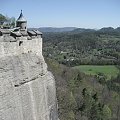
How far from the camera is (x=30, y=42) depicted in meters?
27.6

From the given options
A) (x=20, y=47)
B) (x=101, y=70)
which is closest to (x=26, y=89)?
(x=20, y=47)

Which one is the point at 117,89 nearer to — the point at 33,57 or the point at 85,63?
the point at 85,63

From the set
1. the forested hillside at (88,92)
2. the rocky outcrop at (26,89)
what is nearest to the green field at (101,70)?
the forested hillside at (88,92)

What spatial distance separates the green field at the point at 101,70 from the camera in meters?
→ 104

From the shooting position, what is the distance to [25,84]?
80.6 feet

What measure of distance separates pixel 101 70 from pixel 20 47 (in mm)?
85082

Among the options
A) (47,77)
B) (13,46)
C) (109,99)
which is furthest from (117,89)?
(13,46)

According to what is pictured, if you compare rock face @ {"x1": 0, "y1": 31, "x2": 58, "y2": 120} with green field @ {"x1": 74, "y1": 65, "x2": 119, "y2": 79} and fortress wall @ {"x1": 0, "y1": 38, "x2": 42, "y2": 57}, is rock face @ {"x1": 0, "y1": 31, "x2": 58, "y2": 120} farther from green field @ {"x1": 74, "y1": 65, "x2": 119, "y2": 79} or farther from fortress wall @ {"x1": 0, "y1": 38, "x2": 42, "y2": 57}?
green field @ {"x1": 74, "y1": 65, "x2": 119, "y2": 79}

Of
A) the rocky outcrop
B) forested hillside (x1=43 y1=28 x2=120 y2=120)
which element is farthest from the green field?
the rocky outcrop

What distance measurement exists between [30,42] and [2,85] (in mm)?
7215

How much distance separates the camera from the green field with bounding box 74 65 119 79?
103881 millimetres

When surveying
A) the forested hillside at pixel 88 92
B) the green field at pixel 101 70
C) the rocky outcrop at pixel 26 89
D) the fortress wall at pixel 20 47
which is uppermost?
the fortress wall at pixel 20 47

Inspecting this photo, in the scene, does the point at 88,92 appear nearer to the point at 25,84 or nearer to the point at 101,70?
the point at 101,70

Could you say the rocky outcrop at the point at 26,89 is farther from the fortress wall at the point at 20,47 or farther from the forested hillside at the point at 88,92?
the forested hillside at the point at 88,92
